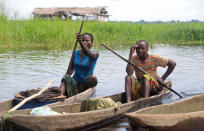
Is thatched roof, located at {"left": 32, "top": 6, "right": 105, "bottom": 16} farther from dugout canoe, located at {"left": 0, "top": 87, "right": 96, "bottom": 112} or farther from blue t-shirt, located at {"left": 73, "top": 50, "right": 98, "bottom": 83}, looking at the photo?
→ dugout canoe, located at {"left": 0, "top": 87, "right": 96, "bottom": 112}

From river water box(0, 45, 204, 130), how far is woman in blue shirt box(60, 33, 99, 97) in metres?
1.02

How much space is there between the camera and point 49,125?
3436mm

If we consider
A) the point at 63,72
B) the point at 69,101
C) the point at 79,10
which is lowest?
the point at 63,72

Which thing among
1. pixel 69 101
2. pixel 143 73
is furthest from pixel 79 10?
pixel 69 101

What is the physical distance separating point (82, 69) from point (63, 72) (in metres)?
3.20

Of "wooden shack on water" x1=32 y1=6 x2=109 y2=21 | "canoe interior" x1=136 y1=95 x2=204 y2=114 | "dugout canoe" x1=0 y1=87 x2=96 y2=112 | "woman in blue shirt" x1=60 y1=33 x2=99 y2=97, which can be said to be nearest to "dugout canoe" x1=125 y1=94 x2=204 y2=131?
"canoe interior" x1=136 y1=95 x2=204 y2=114

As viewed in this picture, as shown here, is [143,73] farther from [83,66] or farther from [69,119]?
[69,119]

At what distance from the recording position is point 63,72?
8523 millimetres

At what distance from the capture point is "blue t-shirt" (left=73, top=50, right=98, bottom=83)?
209 inches

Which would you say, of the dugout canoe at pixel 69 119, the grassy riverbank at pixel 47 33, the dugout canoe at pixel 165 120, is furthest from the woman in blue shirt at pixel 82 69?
the grassy riverbank at pixel 47 33

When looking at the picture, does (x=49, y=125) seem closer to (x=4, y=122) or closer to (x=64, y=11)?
(x=4, y=122)

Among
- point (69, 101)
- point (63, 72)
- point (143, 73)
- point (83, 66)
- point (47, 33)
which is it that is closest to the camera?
point (69, 101)

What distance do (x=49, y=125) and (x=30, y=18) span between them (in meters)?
10.5

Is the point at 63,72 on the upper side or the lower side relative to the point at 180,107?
lower
